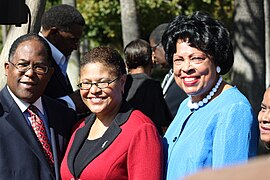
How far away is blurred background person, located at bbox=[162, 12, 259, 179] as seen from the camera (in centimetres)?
241

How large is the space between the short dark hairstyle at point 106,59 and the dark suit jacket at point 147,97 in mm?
2126

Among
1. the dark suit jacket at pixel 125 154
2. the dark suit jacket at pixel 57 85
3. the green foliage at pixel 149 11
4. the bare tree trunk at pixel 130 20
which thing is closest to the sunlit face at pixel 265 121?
the dark suit jacket at pixel 125 154

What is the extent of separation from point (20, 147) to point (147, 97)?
240cm

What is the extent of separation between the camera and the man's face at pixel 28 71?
10.0ft

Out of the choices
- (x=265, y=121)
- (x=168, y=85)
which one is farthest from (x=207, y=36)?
(x=168, y=85)

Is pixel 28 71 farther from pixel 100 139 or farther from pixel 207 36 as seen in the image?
pixel 207 36

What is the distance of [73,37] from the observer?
4.57 meters

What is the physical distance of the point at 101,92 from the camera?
2.93 meters

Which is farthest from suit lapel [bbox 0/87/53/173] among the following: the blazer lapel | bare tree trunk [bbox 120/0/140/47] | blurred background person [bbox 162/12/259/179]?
bare tree trunk [bbox 120/0/140/47]

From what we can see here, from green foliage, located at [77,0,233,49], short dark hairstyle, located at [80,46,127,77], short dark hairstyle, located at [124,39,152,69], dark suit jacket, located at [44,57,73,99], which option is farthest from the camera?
green foliage, located at [77,0,233,49]

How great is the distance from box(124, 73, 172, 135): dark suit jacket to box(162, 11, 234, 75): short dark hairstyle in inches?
95.1

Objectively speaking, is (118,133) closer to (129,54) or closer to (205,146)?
(205,146)

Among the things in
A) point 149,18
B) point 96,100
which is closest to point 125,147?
point 96,100

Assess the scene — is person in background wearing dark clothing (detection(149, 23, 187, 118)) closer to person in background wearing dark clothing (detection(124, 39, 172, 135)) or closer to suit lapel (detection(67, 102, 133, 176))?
person in background wearing dark clothing (detection(124, 39, 172, 135))
